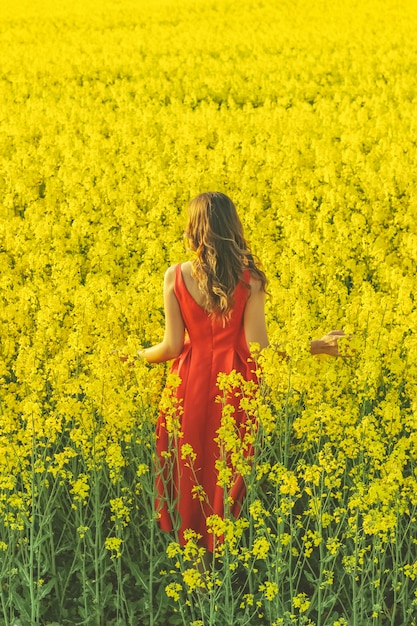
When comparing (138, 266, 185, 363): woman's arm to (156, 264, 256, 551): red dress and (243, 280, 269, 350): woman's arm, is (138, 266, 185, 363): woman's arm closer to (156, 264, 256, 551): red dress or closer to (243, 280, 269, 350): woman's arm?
(156, 264, 256, 551): red dress

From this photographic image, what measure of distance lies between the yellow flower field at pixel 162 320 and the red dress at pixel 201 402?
0.13 m

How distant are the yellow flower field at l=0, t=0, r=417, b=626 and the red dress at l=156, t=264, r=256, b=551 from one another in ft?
0.41

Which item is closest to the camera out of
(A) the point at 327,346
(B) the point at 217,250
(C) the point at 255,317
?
(B) the point at 217,250

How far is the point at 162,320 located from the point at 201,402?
2.13 m

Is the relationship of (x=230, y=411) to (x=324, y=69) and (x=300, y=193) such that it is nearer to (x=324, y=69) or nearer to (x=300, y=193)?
(x=300, y=193)

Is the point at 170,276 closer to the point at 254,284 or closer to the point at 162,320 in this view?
the point at 254,284

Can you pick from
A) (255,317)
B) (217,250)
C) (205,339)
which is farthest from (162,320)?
(217,250)

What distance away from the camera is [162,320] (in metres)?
Result: 7.12

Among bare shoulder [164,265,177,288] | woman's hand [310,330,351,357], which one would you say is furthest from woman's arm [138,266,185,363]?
woman's hand [310,330,351,357]

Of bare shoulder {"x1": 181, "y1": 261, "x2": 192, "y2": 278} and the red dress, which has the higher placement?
bare shoulder {"x1": 181, "y1": 261, "x2": 192, "y2": 278}

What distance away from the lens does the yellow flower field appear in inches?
185

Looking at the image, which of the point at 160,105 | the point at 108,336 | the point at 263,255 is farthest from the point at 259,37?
the point at 108,336

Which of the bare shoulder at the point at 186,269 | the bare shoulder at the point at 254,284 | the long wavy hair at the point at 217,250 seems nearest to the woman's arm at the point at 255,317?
the bare shoulder at the point at 254,284

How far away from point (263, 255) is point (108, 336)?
7.04ft
